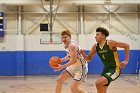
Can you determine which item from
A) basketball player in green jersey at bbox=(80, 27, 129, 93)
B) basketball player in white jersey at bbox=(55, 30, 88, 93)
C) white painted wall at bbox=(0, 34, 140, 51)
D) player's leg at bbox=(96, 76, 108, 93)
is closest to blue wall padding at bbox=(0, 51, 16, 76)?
white painted wall at bbox=(0, 34, 140, 51)

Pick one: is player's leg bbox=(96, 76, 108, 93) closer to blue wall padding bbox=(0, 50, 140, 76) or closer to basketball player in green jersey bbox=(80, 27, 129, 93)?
basketball player in green jersey bbox=(80, 27, 129, 93)

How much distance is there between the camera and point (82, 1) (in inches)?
639

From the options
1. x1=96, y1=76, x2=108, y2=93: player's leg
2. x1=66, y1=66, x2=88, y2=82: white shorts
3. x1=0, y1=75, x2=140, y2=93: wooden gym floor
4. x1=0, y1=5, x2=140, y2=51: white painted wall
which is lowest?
x1=0, y1=75, x2=140, y2=93: wooden gym floor

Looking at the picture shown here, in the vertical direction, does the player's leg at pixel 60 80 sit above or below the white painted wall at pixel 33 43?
below

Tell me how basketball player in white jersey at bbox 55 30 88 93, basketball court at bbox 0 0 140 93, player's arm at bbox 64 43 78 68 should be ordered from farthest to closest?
basketball court at bbox 0 0 140 93 → basketball player in white jersey at bbox 55 30 88 93 → player's arm at bbox 64 43 78 68

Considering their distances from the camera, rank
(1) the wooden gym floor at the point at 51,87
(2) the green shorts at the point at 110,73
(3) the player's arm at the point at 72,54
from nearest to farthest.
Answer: (2) the green shorts at the point at 110,73 < (3) the player's arm at the point at 72,54 < (1) the wooden gym floor at the point at 51,87

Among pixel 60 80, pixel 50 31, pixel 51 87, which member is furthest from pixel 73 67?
pixel 50 31

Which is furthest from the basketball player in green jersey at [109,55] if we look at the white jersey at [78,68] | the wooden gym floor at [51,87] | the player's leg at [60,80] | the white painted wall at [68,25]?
the white painted wall at [68,25]

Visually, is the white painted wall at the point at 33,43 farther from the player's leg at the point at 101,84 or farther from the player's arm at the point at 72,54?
the player's leg at the point at 101,84

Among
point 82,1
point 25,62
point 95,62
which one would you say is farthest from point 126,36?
point 25,62

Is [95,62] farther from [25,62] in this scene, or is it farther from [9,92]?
[9,92]

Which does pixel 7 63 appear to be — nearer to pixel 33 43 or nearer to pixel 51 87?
pixel 33 43

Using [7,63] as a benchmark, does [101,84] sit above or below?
above

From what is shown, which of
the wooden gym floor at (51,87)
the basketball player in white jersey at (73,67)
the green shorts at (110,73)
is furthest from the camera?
the wooden gym floor at (51,87)
